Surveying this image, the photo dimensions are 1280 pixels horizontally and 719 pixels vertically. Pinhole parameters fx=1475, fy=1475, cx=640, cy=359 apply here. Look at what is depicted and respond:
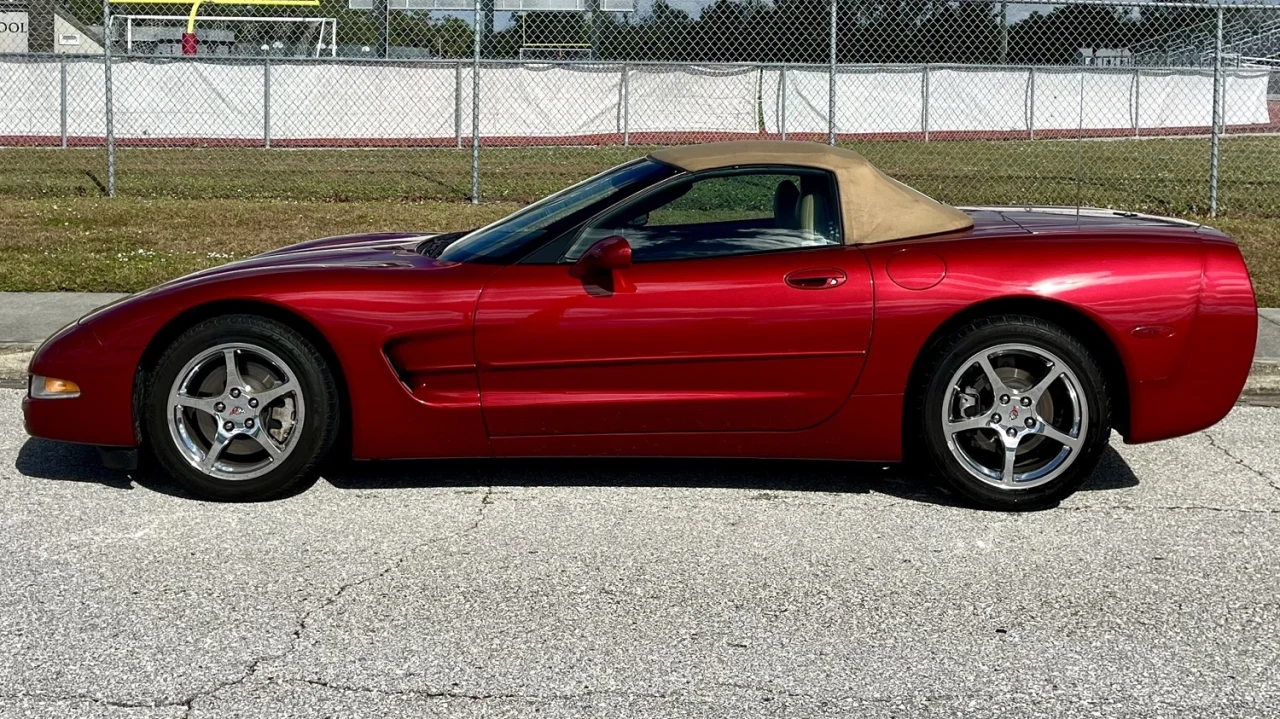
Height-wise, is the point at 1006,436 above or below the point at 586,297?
below

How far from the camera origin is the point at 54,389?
17.0 ft

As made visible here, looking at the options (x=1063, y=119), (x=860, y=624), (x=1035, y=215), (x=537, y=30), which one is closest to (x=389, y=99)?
(x=537, y=30)

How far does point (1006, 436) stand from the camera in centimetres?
510

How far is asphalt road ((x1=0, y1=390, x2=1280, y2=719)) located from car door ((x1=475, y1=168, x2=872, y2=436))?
0.35m

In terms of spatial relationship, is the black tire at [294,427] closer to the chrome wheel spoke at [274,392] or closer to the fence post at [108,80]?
the chrome wheel spoke at [274,392]

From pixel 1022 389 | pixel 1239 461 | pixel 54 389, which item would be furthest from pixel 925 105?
pixel 54 389

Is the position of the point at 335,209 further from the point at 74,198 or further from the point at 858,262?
the point at 858,262

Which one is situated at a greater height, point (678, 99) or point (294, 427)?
point (678, 99)

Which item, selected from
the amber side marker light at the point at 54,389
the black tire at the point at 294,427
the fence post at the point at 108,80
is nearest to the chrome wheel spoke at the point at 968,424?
the black tire at the point at 294,427

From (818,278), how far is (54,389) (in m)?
2.70

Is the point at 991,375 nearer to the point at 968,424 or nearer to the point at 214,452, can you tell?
the point at 968,424

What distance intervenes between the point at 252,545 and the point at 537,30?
29.2 meters

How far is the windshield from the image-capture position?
208 inches

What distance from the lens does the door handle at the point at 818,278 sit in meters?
5.03
